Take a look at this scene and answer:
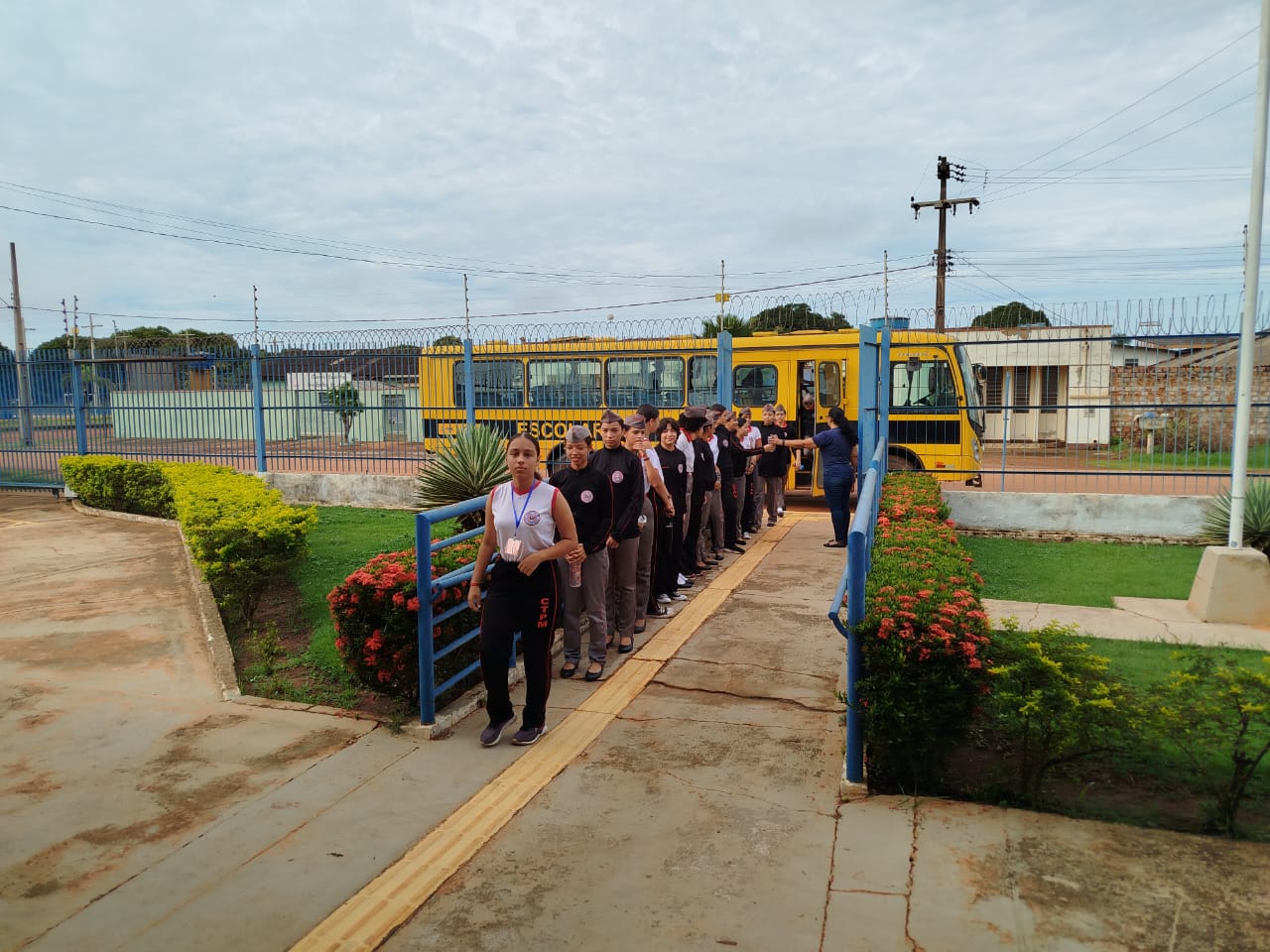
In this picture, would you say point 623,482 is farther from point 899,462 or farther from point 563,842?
point 899,462

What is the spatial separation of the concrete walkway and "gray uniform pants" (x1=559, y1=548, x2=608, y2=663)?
0.21 m

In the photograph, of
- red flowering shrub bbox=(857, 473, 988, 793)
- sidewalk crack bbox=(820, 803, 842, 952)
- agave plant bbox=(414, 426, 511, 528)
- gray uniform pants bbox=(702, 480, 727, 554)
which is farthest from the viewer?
gray uniform pants bbox=(702, 480, 727, 554)

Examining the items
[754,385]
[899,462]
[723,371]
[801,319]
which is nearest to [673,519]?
[723,371]

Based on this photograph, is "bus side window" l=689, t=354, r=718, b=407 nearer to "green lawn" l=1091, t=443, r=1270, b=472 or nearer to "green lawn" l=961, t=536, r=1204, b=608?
"green lawn" l=961, t=536, r=1204, b=608

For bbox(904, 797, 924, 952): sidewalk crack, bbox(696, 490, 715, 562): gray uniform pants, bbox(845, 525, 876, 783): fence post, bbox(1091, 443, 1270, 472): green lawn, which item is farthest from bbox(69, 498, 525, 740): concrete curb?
bbox(1091, 443, 1270, 472): green lawn

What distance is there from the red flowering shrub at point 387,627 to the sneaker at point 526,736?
71cm

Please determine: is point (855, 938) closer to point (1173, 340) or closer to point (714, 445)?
point (714, 445)

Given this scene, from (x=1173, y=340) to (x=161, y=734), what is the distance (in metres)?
9.56

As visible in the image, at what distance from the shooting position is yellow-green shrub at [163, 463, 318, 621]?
7531mm

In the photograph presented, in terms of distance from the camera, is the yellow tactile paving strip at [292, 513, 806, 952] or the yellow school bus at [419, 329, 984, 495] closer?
the yellow tactile paving strip at [292, 513, 806, 952]

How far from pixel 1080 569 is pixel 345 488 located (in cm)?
992

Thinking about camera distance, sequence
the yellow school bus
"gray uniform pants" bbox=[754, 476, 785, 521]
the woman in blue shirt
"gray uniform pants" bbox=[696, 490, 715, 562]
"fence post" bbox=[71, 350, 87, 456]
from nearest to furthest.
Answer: "gray uniform pants" bbox=[696, 490, 715, 562], the woman in blue shirt, "gray uniform pants" bbox=[754, 476, 785, 521], the yellow school bus, "fence post" bbox=[71, 350, 87, 456]

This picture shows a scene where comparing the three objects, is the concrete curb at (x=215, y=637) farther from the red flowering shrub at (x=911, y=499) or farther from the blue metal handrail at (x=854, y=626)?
the red flowering shrub at (x=911, y=499)

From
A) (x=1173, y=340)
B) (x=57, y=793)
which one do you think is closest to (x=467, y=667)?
(x=57, y=793)
